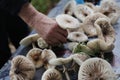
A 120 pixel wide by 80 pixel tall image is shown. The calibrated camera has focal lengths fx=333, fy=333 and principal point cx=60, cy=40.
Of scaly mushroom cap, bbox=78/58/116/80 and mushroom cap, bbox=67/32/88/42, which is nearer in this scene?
scaly mushroom cap, bbox=78/58/116/80

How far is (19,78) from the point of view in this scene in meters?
1.38

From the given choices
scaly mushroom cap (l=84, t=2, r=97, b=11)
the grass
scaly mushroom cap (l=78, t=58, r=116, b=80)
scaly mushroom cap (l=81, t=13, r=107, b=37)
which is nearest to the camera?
scaly mushroom cap (l=78, t=58, r=116, b=80)

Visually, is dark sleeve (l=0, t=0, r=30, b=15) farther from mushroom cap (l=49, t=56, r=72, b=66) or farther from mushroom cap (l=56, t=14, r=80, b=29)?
mushroom cap (l=49, t=56, r=72, b=66)

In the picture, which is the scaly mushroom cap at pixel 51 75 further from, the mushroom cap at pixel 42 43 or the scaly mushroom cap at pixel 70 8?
the scaly mushroom cap at pixel 70 8

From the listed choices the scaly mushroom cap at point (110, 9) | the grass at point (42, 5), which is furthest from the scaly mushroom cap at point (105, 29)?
the grass at point (42, 5)

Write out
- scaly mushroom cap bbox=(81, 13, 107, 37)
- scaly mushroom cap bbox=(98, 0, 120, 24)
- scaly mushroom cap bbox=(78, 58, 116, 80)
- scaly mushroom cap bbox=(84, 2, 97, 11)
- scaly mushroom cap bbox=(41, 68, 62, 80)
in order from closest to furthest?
scaly mushroom cap bbox=(78, 58, 116, 80), scaly mushroom cap bbox=(41, 68, 62, 80), scaly mushroom cap bbox=(81, 13, 107, 37), scaly mushroom cap bbox=(98, 0, 120, 24), scaly mushroom cap bbox=(84, 2, 97, 11)

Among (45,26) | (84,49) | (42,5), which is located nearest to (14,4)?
(45,26)

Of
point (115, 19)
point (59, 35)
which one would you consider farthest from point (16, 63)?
point (115, 19)

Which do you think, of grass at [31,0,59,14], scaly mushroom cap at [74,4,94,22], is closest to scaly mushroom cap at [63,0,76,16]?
scaly mushroom cap at [74,4,94,22]

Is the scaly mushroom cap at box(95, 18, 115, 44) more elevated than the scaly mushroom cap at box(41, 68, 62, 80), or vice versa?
the scaly mushroom cap at box(41, 68, 62, 80)

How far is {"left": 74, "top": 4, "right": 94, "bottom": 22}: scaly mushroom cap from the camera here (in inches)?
72.3

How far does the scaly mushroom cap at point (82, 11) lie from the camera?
6.02 ft

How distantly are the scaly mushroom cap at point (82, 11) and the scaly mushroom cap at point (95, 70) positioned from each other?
618 mm

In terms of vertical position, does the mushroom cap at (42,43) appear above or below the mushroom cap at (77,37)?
above
